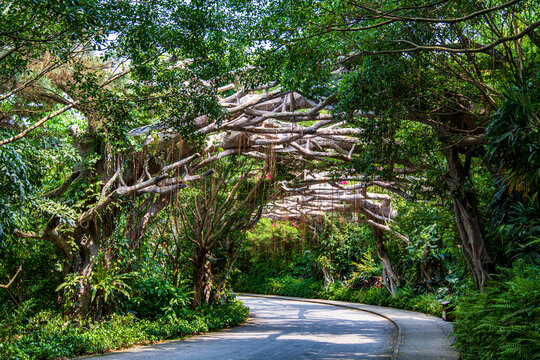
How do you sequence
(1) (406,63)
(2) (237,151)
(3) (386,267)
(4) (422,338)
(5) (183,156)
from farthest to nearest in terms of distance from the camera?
(3) (386,267)
(5) (183,156)
(2) (237,151)
(4) (422,338)
(1) (406,63)

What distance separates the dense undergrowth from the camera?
26.3 feet

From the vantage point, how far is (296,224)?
90.2ft

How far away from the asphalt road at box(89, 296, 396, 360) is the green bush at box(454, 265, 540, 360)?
2.09 m

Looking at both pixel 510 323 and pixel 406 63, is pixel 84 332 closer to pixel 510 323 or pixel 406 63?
pixel 510 323

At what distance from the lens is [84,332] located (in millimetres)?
9445

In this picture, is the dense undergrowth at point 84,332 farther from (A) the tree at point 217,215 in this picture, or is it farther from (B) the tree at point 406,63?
(B) the tree at point 406,63

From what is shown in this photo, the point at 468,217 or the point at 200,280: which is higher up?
the point at 468,217

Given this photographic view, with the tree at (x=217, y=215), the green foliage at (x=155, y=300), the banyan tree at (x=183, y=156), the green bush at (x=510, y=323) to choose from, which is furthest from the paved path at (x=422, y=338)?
the green foliage at (x=155, y=300)

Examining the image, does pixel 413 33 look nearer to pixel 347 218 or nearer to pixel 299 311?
pixel 299 311

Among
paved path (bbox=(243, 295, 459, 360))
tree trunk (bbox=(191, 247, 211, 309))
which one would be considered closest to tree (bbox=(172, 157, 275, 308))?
tree trunk (bbox=(191, 247, 211, 309))

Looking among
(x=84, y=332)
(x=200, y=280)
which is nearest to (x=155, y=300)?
Result: (x=200, y=280)

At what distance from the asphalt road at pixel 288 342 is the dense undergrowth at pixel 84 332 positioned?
41 cm

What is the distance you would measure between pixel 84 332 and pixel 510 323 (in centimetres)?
805

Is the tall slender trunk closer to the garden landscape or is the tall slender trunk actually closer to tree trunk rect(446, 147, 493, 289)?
the garden landscape
